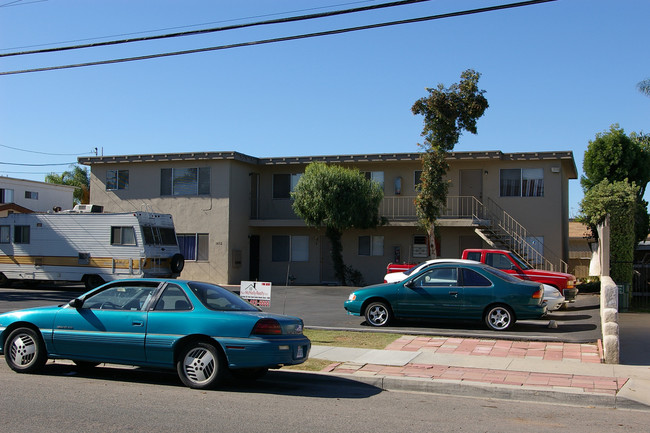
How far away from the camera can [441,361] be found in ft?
34.6

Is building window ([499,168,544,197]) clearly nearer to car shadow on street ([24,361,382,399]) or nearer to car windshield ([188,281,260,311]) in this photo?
car shadow on street ([24,361,382,399])

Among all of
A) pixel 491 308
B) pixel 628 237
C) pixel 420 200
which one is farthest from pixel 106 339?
pixel 420 200

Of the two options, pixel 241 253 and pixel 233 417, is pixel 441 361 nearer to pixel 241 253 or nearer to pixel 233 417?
pixel 233 417

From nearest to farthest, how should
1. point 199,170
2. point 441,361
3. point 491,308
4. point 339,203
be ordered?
point 441,361
point 491,308
point 339,203
point 199,170

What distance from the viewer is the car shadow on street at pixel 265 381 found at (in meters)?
8.62

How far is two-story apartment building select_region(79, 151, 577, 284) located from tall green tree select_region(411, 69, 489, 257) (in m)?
1.79

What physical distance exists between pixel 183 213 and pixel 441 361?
21.2 metres

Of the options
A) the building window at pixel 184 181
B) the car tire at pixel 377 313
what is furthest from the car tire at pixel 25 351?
the building window at pixel 184 181

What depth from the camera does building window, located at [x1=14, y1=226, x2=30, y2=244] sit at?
2452 centimetres

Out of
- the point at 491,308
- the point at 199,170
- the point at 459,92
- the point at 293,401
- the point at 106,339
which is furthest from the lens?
the point at 199,170

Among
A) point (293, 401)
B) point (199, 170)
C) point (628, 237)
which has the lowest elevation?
point (293, 401)

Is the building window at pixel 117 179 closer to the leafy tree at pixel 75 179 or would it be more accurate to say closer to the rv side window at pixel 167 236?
the rv side window at pixel 167 236

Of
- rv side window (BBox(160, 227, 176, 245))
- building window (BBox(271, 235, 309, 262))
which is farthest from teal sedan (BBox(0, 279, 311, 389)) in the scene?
building window (BBox(271, 235, 309, 262))

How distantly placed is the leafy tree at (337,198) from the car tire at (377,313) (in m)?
12.5
